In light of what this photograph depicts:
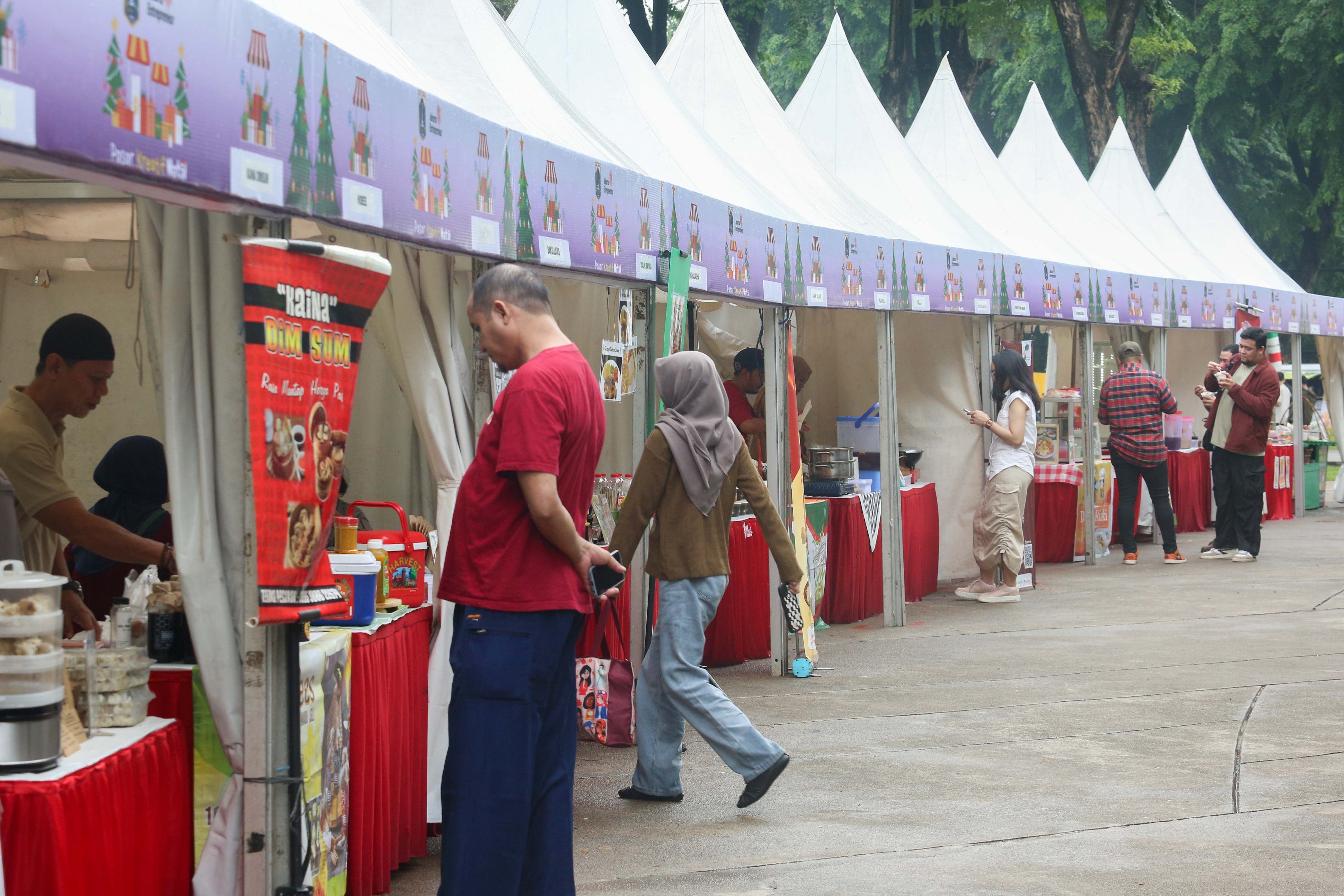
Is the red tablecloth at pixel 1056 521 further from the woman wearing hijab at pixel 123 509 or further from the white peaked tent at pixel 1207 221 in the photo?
the woman wearing hijab at pixel 123 509

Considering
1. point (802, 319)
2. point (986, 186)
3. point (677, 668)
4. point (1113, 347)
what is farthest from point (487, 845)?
point (1113, 347)

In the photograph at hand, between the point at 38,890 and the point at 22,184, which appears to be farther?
the point at 22,184

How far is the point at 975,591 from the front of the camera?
36.5ft

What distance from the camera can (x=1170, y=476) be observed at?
15.1 meters

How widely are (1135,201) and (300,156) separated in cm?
1638

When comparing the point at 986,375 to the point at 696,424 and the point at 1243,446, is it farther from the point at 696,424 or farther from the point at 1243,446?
the point at 696,424

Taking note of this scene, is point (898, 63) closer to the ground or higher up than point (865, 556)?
higher up

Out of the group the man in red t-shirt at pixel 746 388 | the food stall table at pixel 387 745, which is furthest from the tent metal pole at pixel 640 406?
the man in red t-shirt at pixel 746 388

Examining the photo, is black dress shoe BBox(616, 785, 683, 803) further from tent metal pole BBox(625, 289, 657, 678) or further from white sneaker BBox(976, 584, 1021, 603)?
white sneaker BBox(976, 584, 1021, 603)

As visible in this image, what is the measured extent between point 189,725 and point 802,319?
8.43m

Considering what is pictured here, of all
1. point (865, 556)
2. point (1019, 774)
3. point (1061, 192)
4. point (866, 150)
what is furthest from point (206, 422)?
point (1061, 192)

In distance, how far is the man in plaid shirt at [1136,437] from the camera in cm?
1250

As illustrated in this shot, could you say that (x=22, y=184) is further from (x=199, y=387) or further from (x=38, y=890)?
(x=38, y=890)

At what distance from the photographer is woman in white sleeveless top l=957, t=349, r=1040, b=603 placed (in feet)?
33.9
